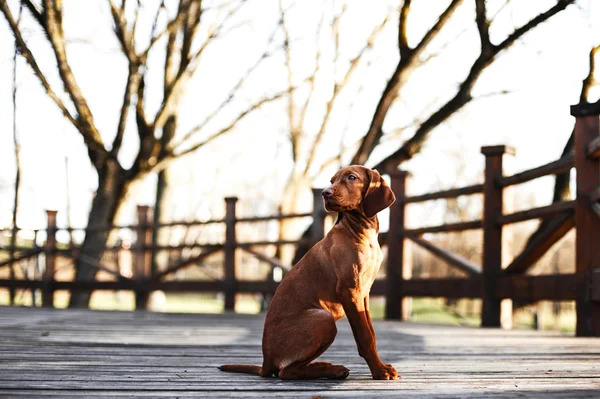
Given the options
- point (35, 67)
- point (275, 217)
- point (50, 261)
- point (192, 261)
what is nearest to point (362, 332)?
point (275, 217)

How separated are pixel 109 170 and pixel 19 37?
2.49m

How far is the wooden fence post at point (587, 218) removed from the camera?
524cm

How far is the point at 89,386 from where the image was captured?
8.12 ft

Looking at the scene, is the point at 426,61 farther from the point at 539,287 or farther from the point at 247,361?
the point at 247,361

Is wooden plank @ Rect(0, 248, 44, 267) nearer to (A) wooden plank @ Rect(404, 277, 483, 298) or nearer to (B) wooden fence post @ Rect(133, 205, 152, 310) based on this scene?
(B) wooden fence post @ Rect(133, 205, 152, 310)

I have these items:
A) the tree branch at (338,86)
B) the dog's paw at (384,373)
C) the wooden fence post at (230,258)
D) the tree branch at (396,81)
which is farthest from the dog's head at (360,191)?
the tree branch at (338,86)

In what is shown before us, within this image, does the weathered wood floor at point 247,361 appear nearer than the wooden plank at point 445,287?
Yes

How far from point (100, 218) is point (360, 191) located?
10.1m

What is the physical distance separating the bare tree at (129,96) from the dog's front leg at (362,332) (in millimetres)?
8567

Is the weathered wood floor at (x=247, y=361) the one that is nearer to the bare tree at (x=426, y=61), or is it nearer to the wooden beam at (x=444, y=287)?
the wooden beam at (x=444, y=287)

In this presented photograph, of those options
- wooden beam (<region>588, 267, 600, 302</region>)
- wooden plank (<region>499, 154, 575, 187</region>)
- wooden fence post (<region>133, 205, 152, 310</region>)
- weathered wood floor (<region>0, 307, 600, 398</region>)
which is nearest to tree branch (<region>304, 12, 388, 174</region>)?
wooden fence post (<region>133, 205, 152, 310</region>)

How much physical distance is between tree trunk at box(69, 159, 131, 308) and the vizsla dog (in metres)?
9.19

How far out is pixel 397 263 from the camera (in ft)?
26.2

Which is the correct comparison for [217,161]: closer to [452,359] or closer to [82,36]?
[82,36]
